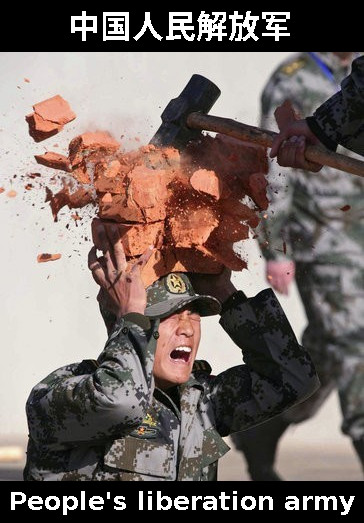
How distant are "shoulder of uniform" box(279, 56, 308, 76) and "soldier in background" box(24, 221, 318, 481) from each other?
2.84m

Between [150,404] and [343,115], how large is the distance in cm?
134

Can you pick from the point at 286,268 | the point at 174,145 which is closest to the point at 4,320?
the point at 286,268

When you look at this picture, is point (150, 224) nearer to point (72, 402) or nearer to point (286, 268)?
point (72, 402)

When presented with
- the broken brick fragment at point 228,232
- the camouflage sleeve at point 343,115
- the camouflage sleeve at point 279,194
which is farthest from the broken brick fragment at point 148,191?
the camouflage sleeve at point 279,194

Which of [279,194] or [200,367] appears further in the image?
[279,194]

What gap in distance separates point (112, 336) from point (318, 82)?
3228 millimetres

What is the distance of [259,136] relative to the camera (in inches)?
223

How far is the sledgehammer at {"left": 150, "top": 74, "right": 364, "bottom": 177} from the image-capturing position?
557cm

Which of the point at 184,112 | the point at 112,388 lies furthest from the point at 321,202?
the point at 112,388

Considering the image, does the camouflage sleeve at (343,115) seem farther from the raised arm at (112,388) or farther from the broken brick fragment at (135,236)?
the raised arm at (112,388)

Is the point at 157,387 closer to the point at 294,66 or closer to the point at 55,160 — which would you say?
the point at 55,160

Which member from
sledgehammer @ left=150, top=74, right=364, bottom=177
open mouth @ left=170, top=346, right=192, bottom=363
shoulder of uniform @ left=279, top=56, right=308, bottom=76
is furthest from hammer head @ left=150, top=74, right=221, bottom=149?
shoulder of uniform @ left=279, top=56, right=308, bottom=76

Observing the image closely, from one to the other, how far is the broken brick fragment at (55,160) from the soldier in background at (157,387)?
312 mm

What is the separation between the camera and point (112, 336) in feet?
17.7
